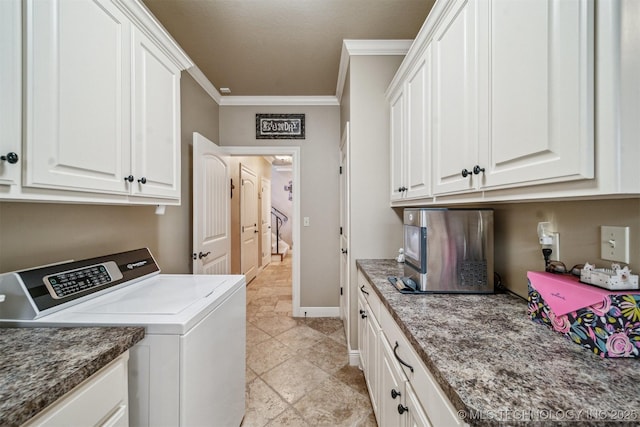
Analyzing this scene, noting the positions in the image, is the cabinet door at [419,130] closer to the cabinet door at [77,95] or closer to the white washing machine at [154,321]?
the white washing machine at [154,321]

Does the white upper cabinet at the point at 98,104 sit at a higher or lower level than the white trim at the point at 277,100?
lower

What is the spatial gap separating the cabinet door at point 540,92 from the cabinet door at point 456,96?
11 centimetres

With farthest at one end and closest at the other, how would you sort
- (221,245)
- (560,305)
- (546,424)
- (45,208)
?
(221,245) < (45,208) < (560,305) < (546,424)

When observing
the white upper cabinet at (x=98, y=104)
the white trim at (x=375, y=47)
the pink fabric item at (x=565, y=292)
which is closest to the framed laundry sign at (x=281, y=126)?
the white trim at (x=375, y=47)

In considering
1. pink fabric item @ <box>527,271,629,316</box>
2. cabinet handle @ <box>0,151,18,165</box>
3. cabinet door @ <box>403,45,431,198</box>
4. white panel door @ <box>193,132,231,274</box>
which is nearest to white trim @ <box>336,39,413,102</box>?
cabinet door @ <box>403,45,431,198</box>

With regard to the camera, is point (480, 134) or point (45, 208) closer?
point (480, 134)

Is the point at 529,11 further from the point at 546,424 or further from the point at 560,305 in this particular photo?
the point at 546,424

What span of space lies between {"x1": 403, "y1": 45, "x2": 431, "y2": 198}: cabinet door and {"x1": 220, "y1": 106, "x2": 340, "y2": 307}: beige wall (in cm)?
151

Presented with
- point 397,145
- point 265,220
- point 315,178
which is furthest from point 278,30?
point 265,220

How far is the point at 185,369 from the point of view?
0.96 meters

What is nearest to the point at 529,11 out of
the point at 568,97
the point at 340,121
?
the point at 568,97

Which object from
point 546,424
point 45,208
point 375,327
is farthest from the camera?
A: point 375,327

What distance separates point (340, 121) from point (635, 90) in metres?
2.71

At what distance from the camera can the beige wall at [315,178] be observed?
3092 millimetres
